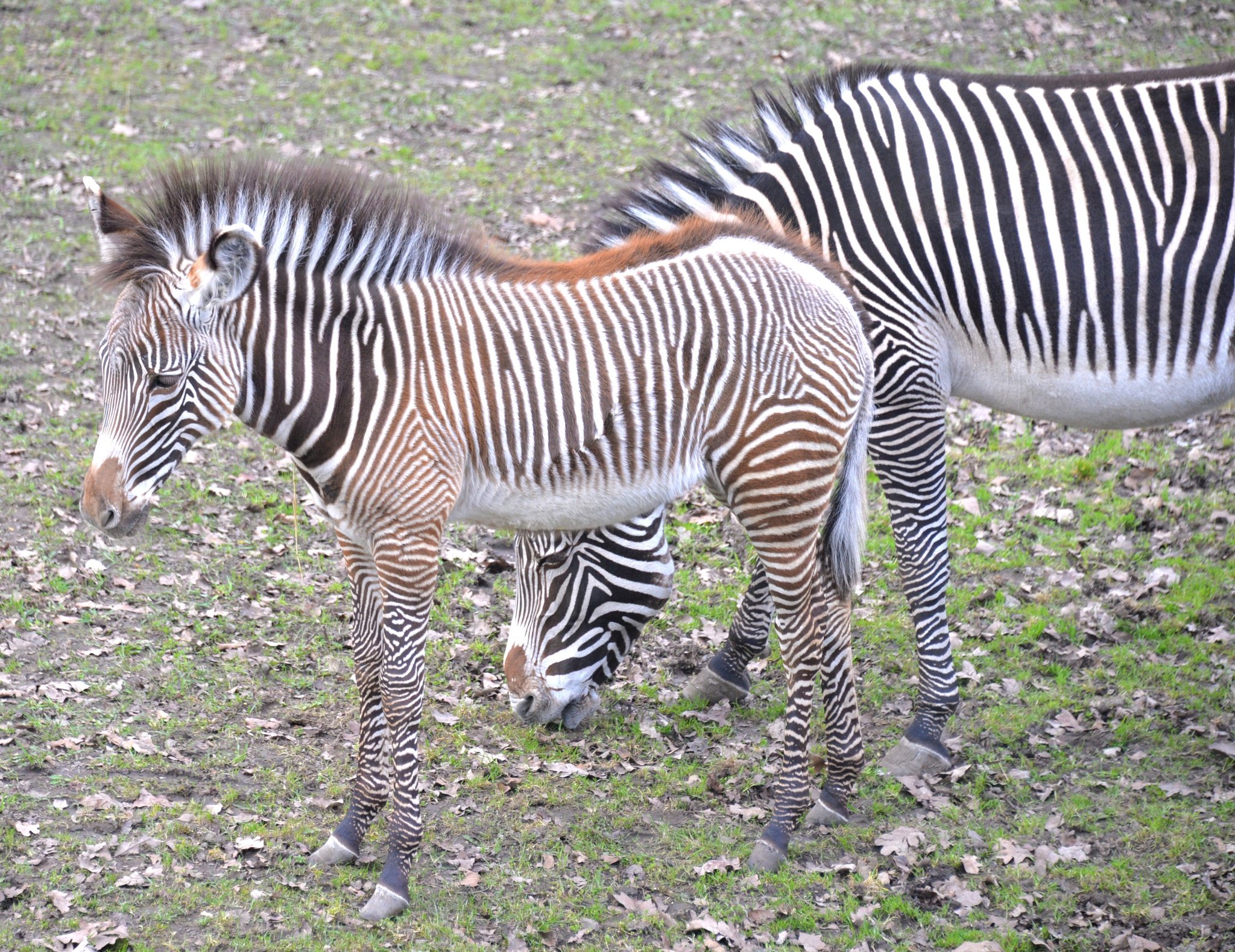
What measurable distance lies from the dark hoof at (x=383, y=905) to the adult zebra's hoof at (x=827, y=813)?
203cm

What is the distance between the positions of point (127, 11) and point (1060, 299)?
1410 centimetres

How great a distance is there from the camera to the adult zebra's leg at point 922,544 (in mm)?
6031

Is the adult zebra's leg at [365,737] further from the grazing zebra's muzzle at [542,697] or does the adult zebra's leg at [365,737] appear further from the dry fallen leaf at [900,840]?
the dry fallen leaf at [900,840]

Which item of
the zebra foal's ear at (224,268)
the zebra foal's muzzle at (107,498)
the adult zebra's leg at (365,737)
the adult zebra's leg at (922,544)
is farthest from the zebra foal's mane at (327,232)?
the adult zebra's leg at (365,737)

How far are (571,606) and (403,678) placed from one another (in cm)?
161

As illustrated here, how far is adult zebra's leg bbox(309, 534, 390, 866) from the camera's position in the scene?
5215mm

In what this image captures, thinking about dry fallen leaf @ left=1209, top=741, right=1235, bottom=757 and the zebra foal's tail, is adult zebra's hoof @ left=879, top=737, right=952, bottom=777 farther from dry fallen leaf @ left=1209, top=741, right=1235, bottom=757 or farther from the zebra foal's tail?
dry fallen leaf @ left=1209, top=741, right=1235, bottom=757

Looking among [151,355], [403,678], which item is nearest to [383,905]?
[403,678]

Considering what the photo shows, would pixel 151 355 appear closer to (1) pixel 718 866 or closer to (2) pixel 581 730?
(2) pixel 581 730

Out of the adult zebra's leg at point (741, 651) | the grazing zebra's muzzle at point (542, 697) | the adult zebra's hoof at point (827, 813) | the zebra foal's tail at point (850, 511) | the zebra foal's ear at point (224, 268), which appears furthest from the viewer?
the adult zebra's leg at point (741, 651)

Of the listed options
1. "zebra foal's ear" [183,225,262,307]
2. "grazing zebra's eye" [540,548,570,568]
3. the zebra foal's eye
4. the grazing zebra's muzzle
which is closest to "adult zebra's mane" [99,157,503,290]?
"zebra foal's ear" [183,225,262,307]

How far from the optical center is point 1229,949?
15.8 feet

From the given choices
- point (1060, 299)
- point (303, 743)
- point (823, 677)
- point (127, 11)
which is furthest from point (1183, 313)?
point (127, 11)

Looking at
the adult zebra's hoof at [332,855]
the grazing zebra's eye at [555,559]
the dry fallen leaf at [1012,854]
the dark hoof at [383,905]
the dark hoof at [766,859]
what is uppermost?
the grazing zebra's eye at [555,559]
